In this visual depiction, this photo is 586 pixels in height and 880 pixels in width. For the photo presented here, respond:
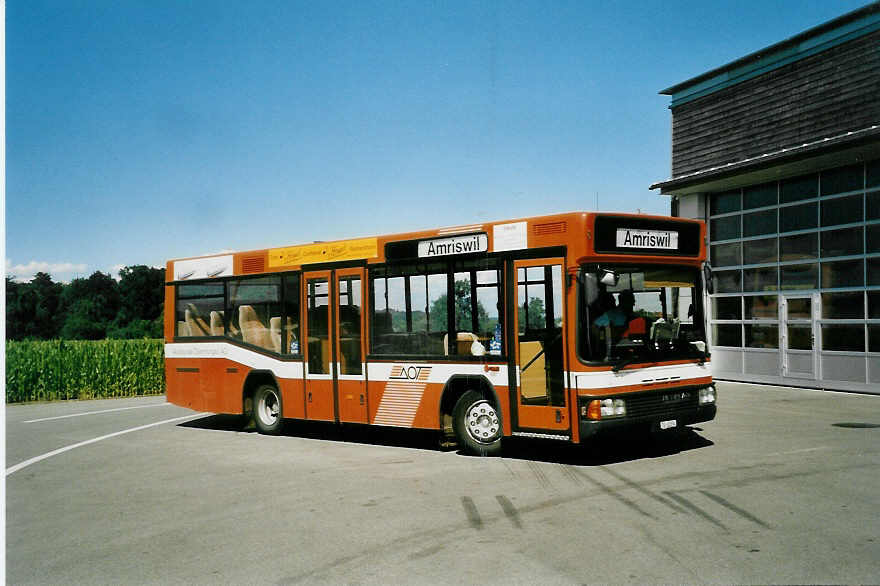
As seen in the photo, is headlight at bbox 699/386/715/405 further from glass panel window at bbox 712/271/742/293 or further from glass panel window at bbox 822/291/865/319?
glass panel window at bbox 712/271/742/293

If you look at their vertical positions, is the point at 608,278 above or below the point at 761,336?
above

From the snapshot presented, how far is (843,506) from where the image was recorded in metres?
6.88

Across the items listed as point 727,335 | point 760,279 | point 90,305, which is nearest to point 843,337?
point 760,279

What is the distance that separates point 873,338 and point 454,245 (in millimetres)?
10876

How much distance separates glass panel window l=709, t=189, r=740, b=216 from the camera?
20500 millimetres

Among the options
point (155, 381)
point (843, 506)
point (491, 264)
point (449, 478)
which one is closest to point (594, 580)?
point (843, 506)

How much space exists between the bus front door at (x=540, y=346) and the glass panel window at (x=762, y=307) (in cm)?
1176

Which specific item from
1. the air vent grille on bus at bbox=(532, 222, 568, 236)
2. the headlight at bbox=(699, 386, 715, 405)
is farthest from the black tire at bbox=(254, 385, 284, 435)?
the headlight at bbox=(699, 386, 715, 405)

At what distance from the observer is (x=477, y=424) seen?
1004 cm

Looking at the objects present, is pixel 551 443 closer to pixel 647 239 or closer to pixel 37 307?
pixel 647 239

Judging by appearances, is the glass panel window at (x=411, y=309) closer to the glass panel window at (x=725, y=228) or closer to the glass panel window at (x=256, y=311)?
the glass panel window at (x=256, y=311)

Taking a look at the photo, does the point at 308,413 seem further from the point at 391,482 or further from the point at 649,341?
the point at 649,341

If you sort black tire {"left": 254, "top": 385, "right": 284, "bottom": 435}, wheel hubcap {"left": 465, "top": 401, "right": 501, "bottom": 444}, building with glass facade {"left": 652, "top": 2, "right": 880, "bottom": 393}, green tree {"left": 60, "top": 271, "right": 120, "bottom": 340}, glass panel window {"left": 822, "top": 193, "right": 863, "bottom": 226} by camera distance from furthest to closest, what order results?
green tree {"left": 60, "top": 271, "right": 120, "bottom": 340}
glass panel window {"left": 822, "top": 193, "right": 863, "bottom": 226}
building with glass facade {"left": 652, "top": 2, "right": 880, "bottom": 393}
black tire {"left": 254, "top": 385, "right": 284, "bottom": 435}
wheel hubcap {"left": 465, "top": 401, "right": 501, "bottom": 444}

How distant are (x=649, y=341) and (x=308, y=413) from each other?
18.2ft
